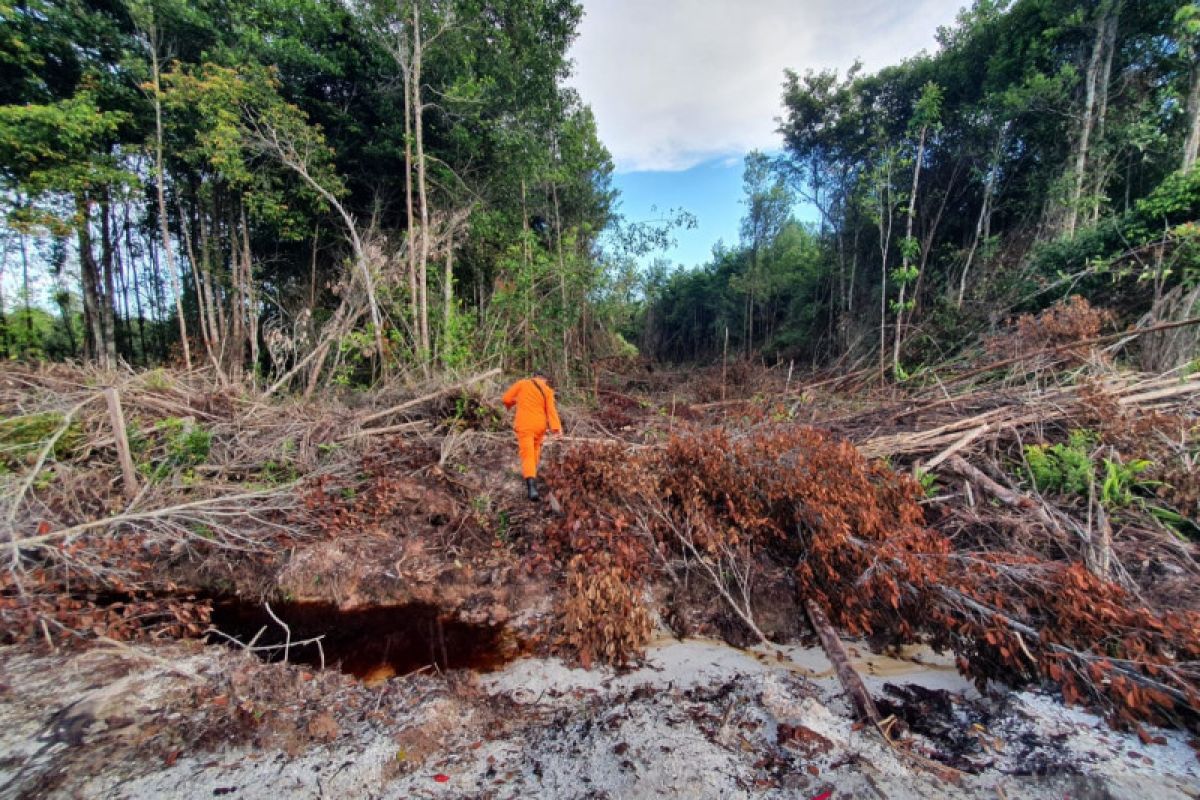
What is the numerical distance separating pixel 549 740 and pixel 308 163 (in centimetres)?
970

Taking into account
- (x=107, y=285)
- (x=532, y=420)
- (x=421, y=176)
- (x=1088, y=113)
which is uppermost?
(x=1088, y=113)

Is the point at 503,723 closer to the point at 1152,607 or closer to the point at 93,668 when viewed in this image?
the point at 93,668

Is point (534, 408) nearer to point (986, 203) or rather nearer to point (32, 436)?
point (32, 436)

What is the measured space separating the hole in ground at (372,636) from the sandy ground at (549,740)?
10.4 inches

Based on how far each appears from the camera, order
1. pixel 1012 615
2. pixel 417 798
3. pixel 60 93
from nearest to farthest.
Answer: pixel 417 798
pixel 1012 615
pixel 60 93

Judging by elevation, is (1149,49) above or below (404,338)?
above

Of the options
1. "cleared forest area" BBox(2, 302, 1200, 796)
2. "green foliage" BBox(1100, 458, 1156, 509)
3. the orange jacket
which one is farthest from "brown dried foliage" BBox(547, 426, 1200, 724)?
"green foliage" BBox(1100, 458, 1156, 509)

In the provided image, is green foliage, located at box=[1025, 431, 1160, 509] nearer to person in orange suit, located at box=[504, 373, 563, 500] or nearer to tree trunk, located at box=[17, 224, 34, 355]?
person in orange suit, located at box=[504, 373, 563, 500]

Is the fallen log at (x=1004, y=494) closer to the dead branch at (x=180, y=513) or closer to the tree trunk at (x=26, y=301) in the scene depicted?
the dead branch at (x=180, y=513)

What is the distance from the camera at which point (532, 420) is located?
15.6 feet

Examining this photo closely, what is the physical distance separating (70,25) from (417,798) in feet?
42.7

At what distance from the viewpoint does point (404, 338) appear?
28.8ft

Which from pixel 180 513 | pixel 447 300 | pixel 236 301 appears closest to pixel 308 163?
pixel 447 300

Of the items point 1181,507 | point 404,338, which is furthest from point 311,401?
point 1181,507
